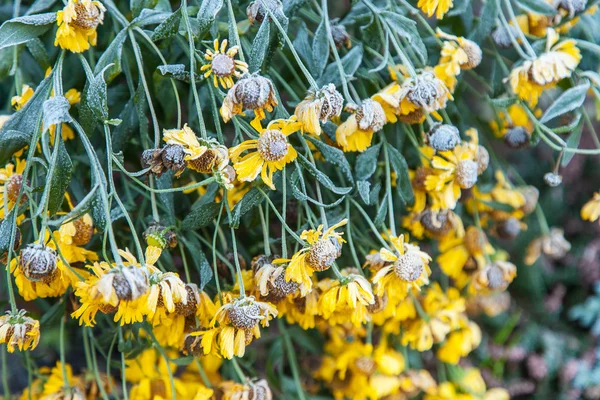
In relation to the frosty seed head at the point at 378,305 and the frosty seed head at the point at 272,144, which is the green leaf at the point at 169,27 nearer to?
the frosty seed head at the point at 272,144

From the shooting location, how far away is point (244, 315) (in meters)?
0.53

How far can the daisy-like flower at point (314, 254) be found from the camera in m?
0.53

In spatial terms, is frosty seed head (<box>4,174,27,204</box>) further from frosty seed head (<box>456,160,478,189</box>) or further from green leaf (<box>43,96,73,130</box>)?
frosty seed head (<box>456,160,478,189</box>)

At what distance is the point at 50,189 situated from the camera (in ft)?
1.63

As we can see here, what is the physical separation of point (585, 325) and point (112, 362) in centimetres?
84

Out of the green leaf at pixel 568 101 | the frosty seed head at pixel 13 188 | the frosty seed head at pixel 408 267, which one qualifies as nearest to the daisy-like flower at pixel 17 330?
the frosty seed head at pixel 13 188

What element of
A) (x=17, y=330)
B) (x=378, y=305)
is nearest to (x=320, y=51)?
(x=378, y=305)

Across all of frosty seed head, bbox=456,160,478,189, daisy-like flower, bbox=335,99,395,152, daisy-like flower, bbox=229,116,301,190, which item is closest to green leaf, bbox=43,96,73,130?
daisy-like flower, bbox=229,116,301,190

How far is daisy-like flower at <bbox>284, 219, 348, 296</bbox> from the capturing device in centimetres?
53

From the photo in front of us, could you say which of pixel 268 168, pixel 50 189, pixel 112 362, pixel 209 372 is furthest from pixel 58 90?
pixel 209 372

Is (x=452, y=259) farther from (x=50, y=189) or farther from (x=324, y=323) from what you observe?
(x=50, y=189)

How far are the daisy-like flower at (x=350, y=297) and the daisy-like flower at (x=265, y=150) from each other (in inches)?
4.7

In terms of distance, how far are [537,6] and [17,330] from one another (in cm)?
62

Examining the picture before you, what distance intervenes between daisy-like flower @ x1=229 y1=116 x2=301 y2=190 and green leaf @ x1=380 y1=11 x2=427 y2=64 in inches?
6.3
